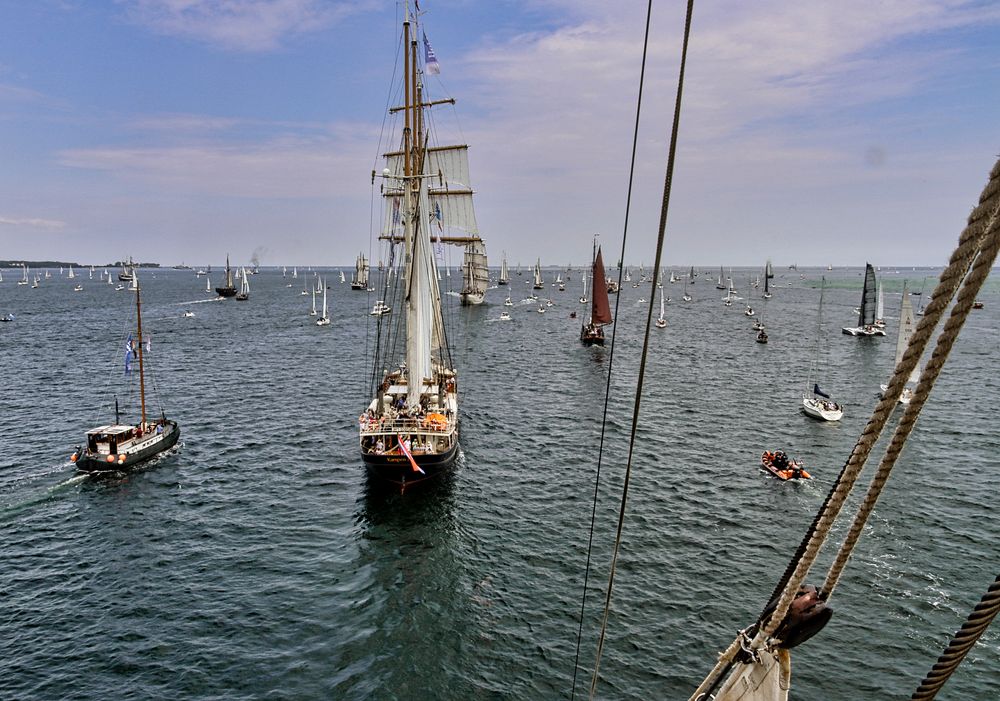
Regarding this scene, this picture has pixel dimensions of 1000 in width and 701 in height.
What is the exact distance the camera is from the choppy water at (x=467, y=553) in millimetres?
23422

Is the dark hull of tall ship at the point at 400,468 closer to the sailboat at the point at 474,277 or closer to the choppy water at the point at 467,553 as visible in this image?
the choppy water at the point at 467,553

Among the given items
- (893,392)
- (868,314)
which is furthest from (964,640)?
(868,314)

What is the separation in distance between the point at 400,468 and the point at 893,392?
116ft

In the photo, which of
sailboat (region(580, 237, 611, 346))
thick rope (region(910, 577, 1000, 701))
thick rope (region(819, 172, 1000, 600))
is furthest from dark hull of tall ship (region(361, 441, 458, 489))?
sailboat (region(580, 237, 611, 346))

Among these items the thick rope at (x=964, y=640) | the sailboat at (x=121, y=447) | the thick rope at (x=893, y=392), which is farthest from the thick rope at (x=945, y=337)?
the sailboat at (x=121, y=447)

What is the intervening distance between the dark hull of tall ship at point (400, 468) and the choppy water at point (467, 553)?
126cm

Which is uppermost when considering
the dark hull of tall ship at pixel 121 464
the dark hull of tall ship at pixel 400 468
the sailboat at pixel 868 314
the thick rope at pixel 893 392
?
the thick rope at pixel 893 392

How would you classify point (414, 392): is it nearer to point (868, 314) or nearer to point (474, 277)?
point (868, 314)

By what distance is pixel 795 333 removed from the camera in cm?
12431

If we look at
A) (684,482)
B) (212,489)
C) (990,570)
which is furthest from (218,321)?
(990,570)

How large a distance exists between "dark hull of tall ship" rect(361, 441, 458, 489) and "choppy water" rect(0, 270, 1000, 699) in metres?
1.26

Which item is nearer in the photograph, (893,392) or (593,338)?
(893,392)

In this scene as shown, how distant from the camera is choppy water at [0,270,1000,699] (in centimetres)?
2342

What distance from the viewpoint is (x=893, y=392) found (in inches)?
194
